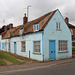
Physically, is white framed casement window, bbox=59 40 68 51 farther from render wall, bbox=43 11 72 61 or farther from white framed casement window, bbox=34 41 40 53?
white framed casement window, bbox=34 41 40 53

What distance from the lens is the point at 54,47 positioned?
48.6 ft

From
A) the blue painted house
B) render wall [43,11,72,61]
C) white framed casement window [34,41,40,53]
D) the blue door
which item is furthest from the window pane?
white framed casement window [34,41,40,53]

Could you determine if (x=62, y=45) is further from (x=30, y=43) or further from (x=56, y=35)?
(x=30, y=43)

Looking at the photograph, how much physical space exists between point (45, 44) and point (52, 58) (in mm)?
2230

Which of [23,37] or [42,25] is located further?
[23,37]

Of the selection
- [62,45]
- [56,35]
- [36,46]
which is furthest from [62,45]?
[36,46]

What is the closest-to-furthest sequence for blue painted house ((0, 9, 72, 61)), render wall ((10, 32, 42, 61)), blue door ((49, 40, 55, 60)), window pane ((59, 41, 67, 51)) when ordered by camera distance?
1. blue painted house ((0, 9, 72, 61))
2. render wall ((10, 32, 42, 61))
3. blue door ((49, 40, 55, 60))
4. window pane ((59, 41, 67, 51))

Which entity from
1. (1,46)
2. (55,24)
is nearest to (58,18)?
(55,24)

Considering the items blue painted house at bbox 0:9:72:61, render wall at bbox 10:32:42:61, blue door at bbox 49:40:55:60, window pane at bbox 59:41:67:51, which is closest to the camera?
blue painted house at bbox 0:9:72:61

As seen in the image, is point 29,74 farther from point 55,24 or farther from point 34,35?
point 55,24

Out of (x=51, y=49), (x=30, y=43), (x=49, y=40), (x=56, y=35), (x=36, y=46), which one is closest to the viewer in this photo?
(x=49, y=40)

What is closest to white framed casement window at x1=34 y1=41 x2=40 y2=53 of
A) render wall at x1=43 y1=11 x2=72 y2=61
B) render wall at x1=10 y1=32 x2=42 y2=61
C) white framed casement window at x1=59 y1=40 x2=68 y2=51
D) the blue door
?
render wall at x1=10 y1=32 x2=42 y2=61

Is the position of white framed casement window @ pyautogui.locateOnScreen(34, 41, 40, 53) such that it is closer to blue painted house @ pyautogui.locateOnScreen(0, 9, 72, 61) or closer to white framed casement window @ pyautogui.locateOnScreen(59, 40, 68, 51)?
blue painted house @ pyautogui.locateOnScreen(0, 9, 72, 61)

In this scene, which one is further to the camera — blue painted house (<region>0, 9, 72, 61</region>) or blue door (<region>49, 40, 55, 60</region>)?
blue door (<region>49, 40, 55, 60</region>)
